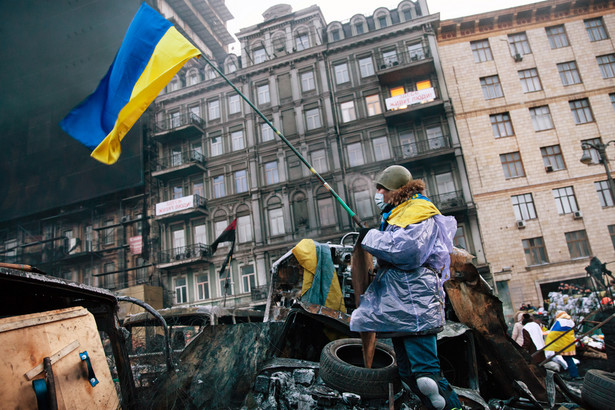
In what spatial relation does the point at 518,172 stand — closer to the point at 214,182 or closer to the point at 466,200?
the point at 466,200

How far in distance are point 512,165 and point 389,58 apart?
33.1ft

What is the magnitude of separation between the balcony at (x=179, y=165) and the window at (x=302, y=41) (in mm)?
10568

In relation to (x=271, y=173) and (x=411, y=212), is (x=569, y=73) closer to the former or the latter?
(x=271, y=173)

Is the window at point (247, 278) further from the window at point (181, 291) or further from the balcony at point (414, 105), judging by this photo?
the balcony at point (414, 105)

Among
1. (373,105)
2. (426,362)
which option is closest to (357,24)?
(373,105)

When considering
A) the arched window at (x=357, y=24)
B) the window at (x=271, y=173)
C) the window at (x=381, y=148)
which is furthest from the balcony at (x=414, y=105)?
the window at (x=271, y=173)

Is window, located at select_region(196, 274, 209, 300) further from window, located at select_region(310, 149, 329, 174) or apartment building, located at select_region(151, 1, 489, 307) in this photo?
window, located at select_region(310, 149, 329, 174)

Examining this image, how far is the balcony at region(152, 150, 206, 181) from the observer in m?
24.8

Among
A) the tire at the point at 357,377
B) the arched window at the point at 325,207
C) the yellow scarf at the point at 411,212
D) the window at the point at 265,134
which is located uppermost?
the window at the point at 265,134

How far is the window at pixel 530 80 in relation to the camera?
71.5ft

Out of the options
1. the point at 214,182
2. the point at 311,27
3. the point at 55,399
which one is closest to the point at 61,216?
the point at 214,182

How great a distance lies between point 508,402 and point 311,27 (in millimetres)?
26141

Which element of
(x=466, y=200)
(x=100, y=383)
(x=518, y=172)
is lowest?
(x=100, y=383)

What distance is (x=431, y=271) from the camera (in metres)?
2.53
